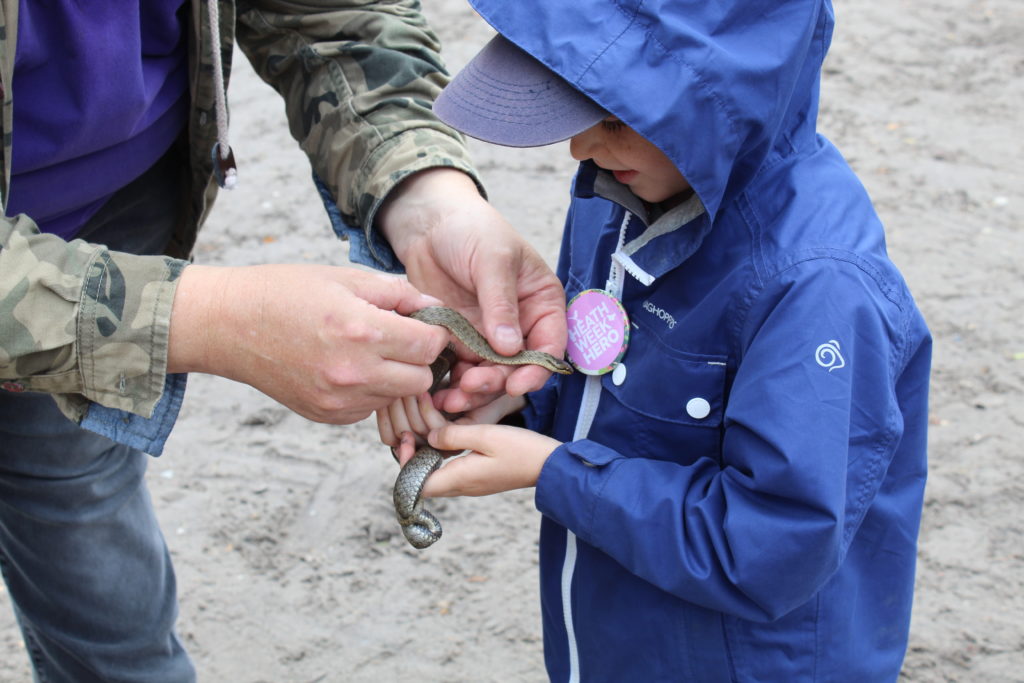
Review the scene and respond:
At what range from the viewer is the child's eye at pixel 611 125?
2.08 meters

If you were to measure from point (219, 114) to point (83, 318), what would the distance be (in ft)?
2.93

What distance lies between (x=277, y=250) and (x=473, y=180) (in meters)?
3.30

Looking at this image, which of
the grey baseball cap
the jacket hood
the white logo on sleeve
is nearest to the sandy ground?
the white logo on sleeve

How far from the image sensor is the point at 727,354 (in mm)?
2137

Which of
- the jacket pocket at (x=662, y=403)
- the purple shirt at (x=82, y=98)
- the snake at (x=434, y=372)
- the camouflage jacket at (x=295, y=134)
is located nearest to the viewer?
the camouflage jacket at (x=295, y=134)

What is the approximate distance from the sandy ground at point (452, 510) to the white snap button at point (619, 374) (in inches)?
69.1

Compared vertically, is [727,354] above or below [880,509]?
above

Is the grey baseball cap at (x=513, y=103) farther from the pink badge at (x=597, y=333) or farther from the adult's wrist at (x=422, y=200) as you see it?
the adult's wrist at (x=422, y=200)

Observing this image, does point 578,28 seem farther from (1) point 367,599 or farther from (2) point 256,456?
(2) point 256,456

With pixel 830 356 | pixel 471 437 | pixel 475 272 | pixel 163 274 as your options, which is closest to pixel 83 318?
pixel 163 274

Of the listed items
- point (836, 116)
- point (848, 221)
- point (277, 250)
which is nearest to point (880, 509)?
point (848, 221)

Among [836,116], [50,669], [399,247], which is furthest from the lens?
[836,116]

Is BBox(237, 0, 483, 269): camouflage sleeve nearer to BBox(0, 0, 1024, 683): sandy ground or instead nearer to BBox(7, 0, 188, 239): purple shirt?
BBox(7, 0, 188, 239): purple shirt

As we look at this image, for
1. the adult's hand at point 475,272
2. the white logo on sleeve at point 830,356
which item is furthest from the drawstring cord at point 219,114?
the white logo on sleeve at point 830,356
